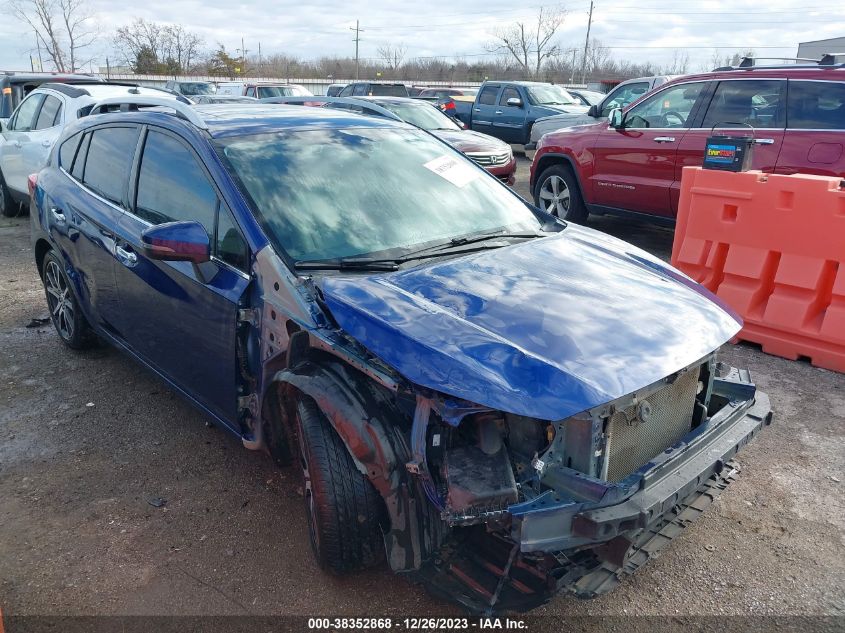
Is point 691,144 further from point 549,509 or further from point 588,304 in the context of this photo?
point 549,509

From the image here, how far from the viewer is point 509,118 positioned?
16.6m

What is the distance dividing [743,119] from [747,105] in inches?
5.6

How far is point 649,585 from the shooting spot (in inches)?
111

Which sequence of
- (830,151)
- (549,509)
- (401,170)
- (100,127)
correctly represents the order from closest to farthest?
(549,509), (401,170), (100,127), (830,151)

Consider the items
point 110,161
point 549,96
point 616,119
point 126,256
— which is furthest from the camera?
point 549,96

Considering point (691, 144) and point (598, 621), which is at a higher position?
point (691, 144)

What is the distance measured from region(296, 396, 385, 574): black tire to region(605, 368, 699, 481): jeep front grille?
2.95ft

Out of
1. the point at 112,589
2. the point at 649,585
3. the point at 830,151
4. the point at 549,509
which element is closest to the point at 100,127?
the point at 112,589

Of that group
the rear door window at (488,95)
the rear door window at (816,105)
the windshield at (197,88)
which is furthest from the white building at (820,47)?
the rear door window at (816,105)

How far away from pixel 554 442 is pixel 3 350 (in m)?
4.65

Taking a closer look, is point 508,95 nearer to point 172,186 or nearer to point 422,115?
point 422,115

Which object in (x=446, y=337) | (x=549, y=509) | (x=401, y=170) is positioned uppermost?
(x=401, y=170)

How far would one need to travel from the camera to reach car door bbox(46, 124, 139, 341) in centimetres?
400

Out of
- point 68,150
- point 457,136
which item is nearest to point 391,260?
point 68,150
